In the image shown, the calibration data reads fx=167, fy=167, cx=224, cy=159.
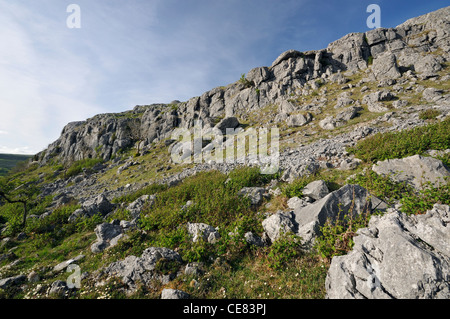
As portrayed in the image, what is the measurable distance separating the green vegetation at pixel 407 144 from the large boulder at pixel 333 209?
16.0 feet

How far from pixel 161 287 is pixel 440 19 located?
80.6 meters

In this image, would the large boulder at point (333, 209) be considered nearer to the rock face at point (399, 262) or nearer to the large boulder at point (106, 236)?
the rock face at point (399, 262)

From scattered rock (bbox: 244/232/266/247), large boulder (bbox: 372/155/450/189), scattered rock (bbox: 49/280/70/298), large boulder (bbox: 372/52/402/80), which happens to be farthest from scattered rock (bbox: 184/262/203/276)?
large boulder (bbox: 372/52/402/80)

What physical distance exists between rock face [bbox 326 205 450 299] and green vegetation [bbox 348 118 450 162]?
6.32m

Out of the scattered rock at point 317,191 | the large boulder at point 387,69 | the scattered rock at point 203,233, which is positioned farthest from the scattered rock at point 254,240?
the large boulder at point 387,69

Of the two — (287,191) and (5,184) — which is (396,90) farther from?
(5,184)

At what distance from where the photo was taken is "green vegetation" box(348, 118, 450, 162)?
30.0ft

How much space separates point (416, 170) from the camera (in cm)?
728

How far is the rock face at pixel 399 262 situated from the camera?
327 cm

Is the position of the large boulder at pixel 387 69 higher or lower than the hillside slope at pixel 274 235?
higher

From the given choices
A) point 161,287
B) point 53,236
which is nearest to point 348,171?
point 161,287

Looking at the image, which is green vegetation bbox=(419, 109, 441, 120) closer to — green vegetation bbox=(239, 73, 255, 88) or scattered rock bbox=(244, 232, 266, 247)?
scattered rock bbox=(244, 232, 266, 247)

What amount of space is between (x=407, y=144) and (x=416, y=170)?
3352 millimetres

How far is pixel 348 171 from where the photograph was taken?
9922 mm
